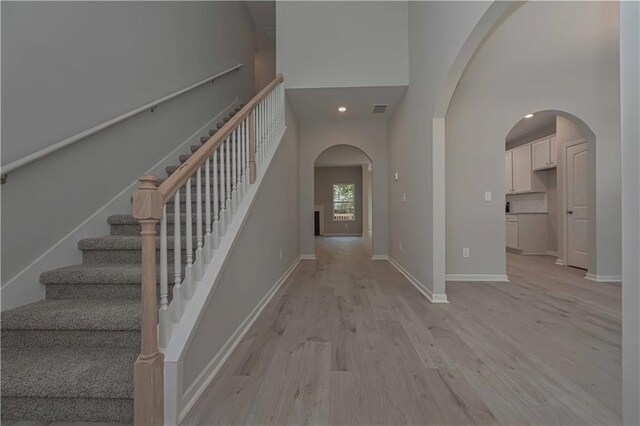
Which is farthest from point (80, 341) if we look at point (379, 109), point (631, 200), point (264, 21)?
point (264, 21)

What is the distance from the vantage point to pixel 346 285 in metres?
3.43

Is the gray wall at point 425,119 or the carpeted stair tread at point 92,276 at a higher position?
the gray wall at point 425,119

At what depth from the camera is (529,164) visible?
19.4ft

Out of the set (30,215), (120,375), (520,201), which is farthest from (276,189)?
(520,201)

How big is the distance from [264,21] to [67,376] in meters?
6.53

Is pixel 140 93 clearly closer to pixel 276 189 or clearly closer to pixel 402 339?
pixel 276 189

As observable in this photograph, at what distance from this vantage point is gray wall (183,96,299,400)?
1511 mm

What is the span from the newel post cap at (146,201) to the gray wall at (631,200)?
5.93 ft

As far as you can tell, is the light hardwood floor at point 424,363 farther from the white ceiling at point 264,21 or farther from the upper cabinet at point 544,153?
the white ceiling at point 264,21

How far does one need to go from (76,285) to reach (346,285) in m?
2.58

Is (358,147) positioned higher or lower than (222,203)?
higher

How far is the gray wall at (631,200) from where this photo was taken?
94 centimetres

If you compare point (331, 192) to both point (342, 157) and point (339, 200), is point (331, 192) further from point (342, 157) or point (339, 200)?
point (342, 157)

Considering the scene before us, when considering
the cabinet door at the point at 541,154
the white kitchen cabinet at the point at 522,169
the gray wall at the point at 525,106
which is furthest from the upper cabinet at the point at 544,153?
the gray wall at the point at 525,106
